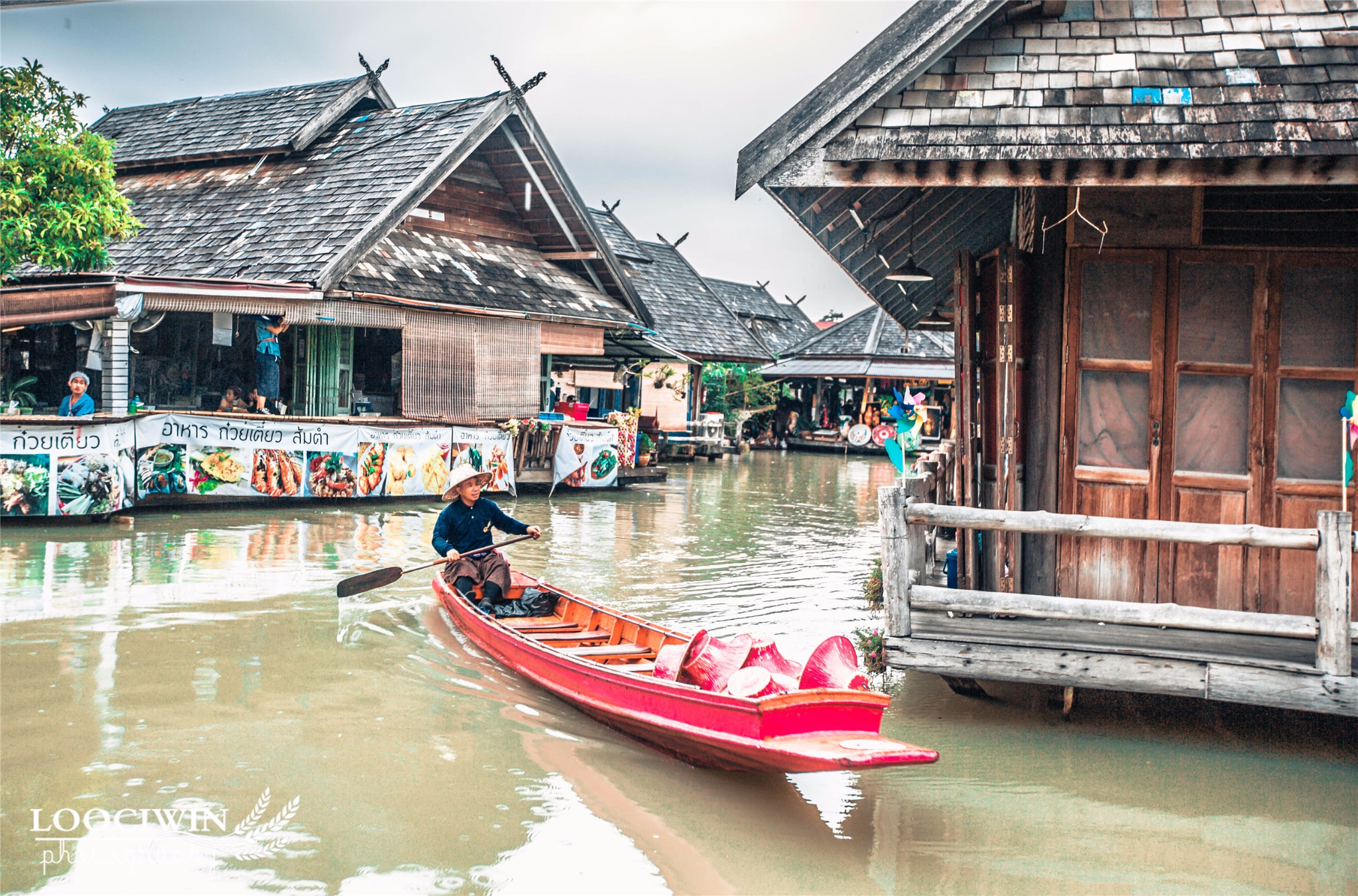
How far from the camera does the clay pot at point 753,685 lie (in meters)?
5.38

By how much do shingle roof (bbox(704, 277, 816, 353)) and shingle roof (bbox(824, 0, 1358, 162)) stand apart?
35.7 meters

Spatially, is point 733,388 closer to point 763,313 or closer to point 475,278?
point 763,313

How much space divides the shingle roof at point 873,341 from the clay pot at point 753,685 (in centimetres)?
2913

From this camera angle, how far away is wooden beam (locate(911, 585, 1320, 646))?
560cm

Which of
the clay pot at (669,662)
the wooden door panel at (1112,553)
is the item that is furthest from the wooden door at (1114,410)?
the clay pot at (669,662)

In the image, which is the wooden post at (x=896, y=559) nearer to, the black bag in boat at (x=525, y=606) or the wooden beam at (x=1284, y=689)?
the wooden beam at (x=1284, y=689)

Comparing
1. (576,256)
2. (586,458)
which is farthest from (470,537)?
(576,256)

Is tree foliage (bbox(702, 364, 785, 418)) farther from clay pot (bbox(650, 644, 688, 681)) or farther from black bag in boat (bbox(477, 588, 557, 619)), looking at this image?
clay pot (bbox(650, 644, 688, 681))

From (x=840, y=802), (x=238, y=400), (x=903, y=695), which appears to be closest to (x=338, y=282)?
(x=238, y=400)

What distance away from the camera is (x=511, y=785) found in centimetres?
589

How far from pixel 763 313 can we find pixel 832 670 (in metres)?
40.3

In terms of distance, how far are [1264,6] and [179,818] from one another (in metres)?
7.49

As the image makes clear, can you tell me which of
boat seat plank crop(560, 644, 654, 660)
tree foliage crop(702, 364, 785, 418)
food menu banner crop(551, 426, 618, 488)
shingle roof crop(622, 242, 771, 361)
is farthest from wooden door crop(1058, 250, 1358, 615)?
tree foliage crop(702, 364, 785, 418)

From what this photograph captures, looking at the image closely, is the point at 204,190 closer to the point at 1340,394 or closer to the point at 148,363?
the point at 148,363
